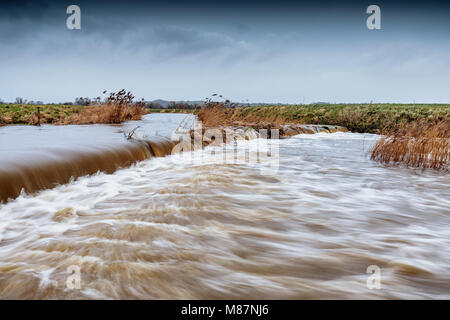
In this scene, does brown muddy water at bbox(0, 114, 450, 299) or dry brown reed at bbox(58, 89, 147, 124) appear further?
dry brown reed at bbox(58, 89, 147, 124)

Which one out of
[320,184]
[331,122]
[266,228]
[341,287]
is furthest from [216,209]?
[331,122]

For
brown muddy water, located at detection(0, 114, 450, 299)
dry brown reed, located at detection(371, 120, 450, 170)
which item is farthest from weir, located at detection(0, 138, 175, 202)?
dry brown reed, located at detection(371, 120, 450, 170)

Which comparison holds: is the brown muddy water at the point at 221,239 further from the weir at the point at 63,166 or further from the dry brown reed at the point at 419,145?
the dry brown reed at the point at 419,145

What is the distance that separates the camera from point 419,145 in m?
7.01

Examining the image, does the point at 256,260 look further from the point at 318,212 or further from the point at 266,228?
the point at 318,212

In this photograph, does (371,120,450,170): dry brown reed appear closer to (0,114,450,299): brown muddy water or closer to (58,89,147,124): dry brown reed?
(0,114,450,299): brown muddy water

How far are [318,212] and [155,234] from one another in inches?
84.4

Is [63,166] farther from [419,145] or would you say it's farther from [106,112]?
[106,112]

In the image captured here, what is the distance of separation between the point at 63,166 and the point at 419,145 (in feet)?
25.1

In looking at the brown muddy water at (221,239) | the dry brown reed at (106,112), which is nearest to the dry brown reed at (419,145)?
the brown muddy water at (221,239)

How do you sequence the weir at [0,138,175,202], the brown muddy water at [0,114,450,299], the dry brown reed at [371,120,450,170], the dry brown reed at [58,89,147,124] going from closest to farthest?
1. the brown muddy water at [0,114,450,299]
2. the weir at [0,138,175,202]
3. the dry brown reed at [371,120,450,170]
4. the dry brown reed at [58,89,147,124]

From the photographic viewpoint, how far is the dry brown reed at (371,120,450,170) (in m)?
6.73

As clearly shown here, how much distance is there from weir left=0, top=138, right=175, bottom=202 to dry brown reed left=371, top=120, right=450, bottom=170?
248 inches

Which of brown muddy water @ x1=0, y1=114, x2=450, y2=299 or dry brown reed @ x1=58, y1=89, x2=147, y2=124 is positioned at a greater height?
dry brown reed @ x1=58, y1=89, x2=147, y2=124
